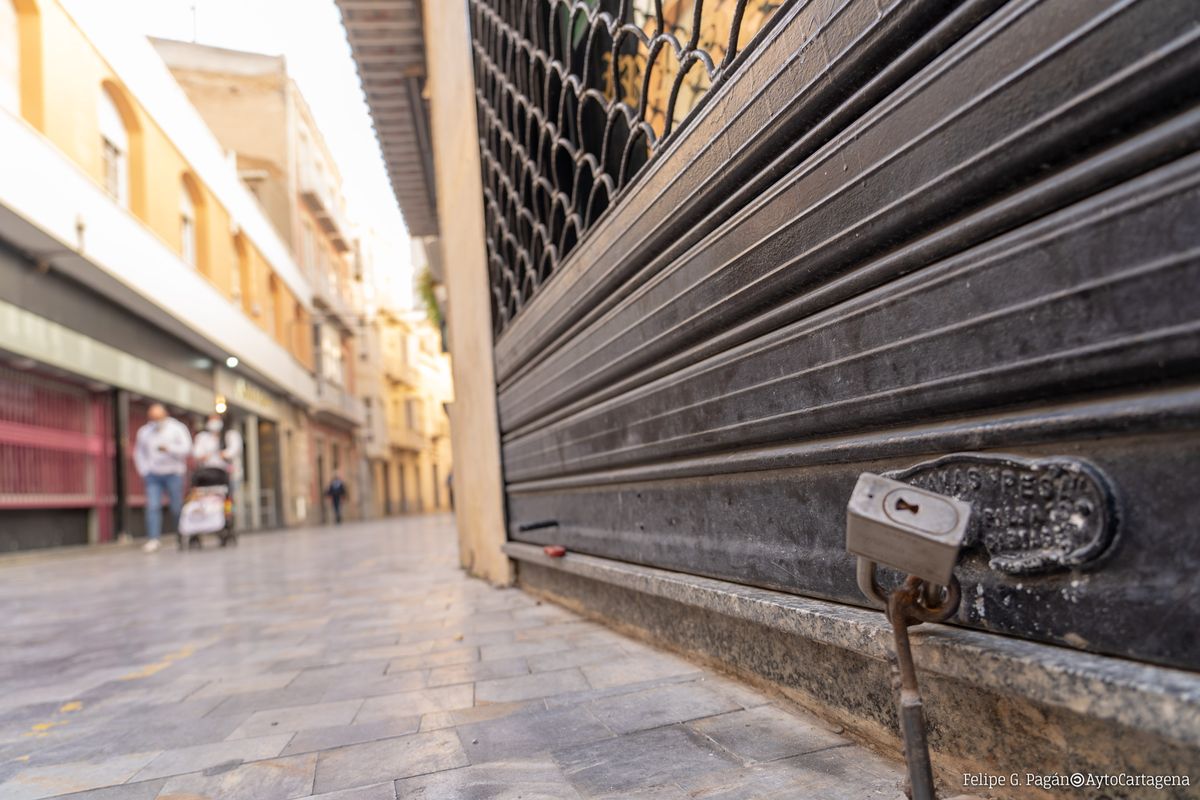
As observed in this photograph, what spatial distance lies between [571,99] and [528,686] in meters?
2.59

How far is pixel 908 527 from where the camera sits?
3.69 ft

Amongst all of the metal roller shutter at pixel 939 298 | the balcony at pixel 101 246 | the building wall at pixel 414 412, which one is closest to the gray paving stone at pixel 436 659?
the metal roller shutter at pixel 939 298

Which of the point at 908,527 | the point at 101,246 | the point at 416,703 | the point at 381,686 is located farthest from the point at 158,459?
the point at 908,527

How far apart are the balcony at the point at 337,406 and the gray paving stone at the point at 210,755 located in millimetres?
26019

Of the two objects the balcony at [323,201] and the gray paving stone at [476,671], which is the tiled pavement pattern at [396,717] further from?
the balcony at [323,201]

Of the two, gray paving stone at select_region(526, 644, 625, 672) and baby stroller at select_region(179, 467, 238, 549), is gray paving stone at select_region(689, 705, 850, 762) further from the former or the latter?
baby stroller at select_region(179, 467, 238, 549)

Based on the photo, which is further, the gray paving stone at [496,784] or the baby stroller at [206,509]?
the baby stroller at [206,509]

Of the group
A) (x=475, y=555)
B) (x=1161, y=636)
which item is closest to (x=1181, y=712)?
(x=1161, y=636)

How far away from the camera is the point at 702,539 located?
2443 millimetres

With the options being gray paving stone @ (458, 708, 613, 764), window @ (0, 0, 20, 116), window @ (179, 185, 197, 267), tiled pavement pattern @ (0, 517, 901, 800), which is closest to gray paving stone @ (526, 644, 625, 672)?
tiled pavement pattern @ (0, 517, 901, 800)

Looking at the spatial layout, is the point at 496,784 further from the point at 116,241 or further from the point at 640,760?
the point at 116,241

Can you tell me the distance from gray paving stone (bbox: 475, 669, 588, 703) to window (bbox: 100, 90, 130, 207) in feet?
43.7

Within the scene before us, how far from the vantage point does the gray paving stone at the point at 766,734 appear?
175cm

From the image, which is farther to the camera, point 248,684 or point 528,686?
point 248,684
